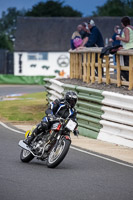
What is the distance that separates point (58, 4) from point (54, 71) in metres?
34.9

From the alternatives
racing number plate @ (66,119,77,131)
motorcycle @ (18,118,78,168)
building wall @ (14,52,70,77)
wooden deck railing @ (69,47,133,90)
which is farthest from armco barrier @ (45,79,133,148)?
building wall @ (14,52,70,77)

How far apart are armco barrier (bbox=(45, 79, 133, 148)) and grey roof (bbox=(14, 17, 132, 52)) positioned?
56.4 metres

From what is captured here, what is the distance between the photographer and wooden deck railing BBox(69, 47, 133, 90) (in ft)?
47.0

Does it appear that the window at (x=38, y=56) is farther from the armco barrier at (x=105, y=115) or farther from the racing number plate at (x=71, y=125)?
the racing number plate at (x=71, y=125)

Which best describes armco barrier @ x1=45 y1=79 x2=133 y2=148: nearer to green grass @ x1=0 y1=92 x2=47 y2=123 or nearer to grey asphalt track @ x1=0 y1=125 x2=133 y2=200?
grey asphalt track @ x1=0 y1=125 x2=133 y2=200

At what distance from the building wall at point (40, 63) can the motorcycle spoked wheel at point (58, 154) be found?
59.7 metres

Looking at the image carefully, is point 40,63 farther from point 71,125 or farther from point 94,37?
Result: point 71,125

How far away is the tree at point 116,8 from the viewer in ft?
351

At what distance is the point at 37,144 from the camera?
10.3 meters

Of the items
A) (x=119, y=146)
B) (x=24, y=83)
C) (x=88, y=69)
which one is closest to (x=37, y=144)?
(x=119, y=146)

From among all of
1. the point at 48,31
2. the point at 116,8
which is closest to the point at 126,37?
the point at 48,31

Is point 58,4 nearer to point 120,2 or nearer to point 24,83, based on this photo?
point 120,2

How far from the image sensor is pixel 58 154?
976cm

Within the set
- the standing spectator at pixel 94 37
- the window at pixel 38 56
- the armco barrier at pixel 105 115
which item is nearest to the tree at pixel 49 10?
the window at pixel 38 56
